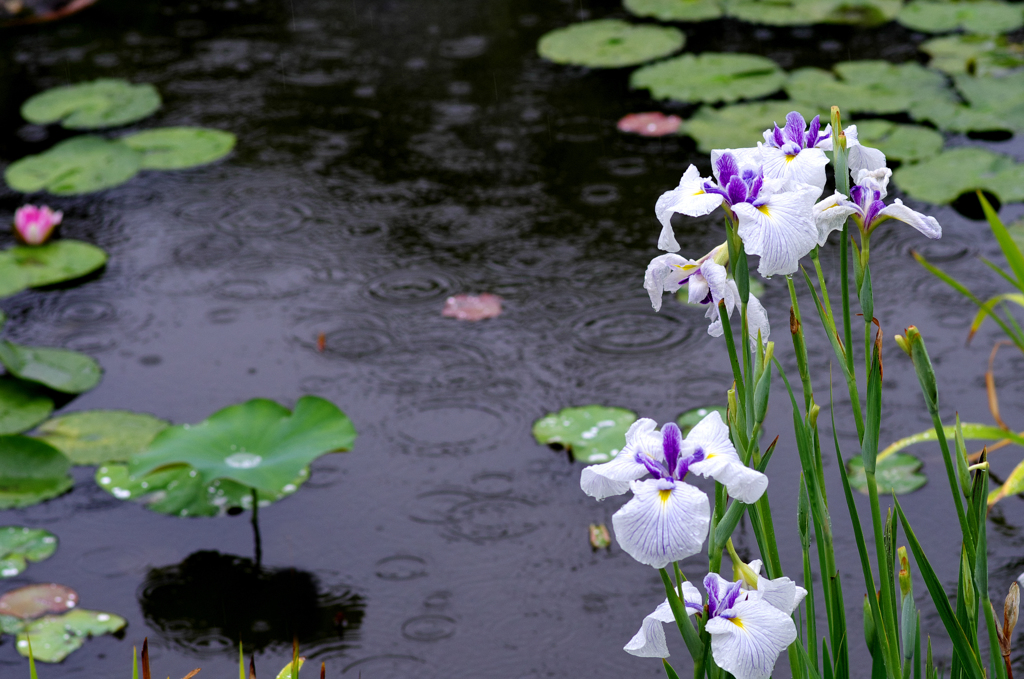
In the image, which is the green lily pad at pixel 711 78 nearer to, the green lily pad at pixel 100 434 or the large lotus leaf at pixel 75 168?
the large lotus leaf at pixel 75 168

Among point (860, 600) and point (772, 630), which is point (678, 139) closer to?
point (860, 600)

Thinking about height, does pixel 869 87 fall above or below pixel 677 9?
below

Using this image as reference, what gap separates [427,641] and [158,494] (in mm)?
704

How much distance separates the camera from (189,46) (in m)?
3.96

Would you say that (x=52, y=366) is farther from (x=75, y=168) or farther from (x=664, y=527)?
(x=664, y=527)

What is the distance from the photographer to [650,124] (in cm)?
322

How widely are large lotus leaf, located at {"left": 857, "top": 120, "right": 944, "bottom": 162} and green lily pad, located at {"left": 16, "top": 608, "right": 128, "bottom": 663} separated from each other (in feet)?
7.87

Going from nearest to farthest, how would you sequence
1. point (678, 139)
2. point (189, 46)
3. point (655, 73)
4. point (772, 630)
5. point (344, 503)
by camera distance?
point (772, 630) → point (344, 503) → point (678, 139) → point (655, 73) → point (189, 46)

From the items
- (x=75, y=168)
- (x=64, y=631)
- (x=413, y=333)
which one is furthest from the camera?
(x=75, y=168)

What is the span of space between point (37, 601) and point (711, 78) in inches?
106

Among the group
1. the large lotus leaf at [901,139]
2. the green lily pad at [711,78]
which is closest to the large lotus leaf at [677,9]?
the green lily pad at [711,78]

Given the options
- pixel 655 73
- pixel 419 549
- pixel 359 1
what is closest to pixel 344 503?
pixel 419 549

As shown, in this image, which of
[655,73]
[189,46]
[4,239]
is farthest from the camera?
[189,46]

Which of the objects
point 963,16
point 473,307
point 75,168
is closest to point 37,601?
point 473,307
